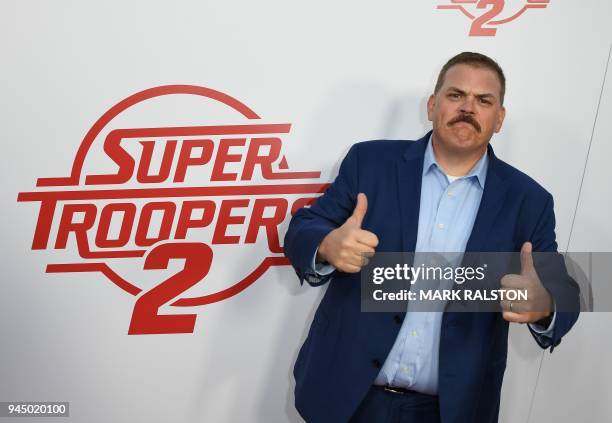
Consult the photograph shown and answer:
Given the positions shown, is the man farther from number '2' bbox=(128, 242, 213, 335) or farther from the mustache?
number '2' bbox=(128, 242, 213, 335)

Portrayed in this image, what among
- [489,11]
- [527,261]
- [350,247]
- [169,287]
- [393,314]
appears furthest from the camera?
[169,287]

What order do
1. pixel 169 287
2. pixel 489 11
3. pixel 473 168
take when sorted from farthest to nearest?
1. pixel 169 287
2. pixel 489 11
3. pixel 473 168

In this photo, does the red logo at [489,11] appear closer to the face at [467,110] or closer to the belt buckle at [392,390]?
the face at [467,110]

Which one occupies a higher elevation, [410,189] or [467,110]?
[467,110]

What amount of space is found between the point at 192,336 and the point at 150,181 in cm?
62

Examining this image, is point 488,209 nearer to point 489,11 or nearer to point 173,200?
point 489,11

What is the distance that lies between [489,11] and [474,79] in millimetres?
546

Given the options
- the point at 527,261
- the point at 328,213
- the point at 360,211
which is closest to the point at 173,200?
the point at 328,213

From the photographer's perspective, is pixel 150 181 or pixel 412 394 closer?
pixel 412 394

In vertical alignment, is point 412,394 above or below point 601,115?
below

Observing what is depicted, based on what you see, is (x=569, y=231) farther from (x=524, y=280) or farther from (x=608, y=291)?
(x=524, y=280)

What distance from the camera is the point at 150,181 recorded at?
2023 mm

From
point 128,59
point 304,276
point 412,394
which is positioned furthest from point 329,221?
point 128,59

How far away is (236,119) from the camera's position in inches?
78.3
